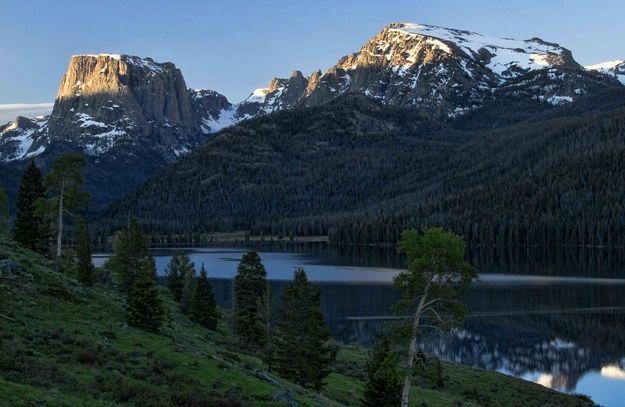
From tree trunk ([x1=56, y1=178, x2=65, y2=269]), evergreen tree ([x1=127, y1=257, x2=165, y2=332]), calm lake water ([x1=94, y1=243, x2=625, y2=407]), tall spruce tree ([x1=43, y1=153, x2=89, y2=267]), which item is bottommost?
calm lake water ([x1=94, y1=243, x2=625, y2=407])

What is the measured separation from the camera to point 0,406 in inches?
787

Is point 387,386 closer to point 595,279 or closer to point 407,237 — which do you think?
point 407,237

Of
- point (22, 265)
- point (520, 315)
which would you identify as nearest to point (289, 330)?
point (22, 265)

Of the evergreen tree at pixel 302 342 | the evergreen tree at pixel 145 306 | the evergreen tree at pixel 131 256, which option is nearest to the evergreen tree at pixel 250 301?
the evergreen tree at pixel 131 256

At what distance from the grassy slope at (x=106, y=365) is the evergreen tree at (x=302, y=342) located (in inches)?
75.7

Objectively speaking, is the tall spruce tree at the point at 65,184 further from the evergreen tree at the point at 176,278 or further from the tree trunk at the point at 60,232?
the evergreen tree at the point at 176,278

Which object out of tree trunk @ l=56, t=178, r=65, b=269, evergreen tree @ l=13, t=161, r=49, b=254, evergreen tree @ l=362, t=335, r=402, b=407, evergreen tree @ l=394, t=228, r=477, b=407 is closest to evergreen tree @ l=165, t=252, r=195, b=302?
evergreen tree @ l=13, t=161, r=49, b=254

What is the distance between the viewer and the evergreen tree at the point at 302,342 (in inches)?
1727

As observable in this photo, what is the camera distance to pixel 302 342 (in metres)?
44.9

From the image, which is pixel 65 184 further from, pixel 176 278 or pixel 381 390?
pixel 381 390

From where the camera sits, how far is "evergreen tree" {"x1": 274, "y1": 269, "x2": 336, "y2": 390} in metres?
43.9

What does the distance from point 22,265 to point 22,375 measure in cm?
2401

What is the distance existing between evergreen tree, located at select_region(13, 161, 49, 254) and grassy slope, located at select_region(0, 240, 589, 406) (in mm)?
11649

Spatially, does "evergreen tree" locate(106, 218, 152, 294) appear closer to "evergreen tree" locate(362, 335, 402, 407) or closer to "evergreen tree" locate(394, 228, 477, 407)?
"evergreen tree" locate(362, 335, 402, 407)
